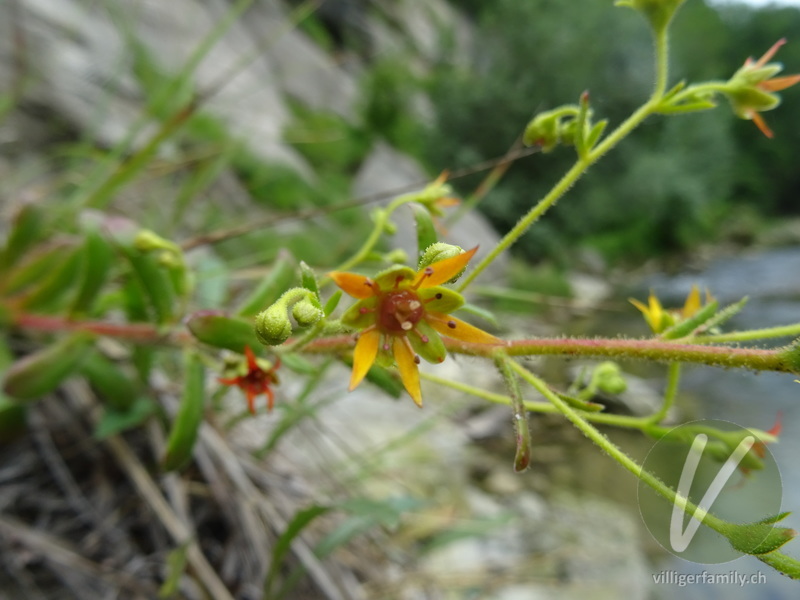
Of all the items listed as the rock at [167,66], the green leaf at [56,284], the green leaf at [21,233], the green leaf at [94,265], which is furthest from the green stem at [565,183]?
the rock at [167,66]

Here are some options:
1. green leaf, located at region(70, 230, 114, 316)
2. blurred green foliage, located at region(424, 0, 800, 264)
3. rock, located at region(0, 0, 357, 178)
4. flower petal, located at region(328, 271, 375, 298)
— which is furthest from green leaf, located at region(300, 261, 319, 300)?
blurred green foliage, located at region(424, 0, 800, 264)

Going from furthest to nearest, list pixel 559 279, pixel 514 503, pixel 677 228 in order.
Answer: pixel 677 228 < pixel 559 279 < pixel 514 503

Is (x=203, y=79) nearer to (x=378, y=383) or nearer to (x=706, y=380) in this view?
(x=706, y=380)

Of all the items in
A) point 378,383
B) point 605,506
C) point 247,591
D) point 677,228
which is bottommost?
point 677,228

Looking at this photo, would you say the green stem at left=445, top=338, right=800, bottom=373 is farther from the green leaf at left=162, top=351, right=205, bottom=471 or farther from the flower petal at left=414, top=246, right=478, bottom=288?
the green leaf at left=162, top=351, right=205, bottom=471

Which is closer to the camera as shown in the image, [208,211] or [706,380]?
[208,211]

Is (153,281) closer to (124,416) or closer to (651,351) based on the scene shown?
(124,416)

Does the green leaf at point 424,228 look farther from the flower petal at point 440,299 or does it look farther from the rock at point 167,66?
the rock at point 167,66

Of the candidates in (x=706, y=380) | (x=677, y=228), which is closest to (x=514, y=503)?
(x=706, y=380)
